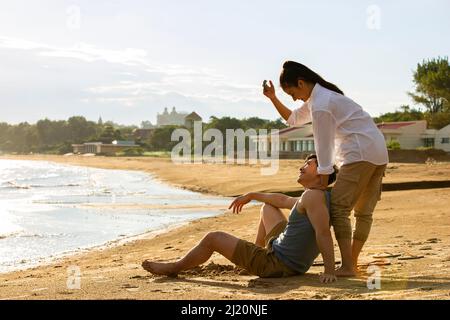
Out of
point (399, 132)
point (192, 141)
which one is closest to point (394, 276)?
point (399, 132)

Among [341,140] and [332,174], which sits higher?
[341,140]

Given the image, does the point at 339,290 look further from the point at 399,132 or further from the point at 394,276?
the point at 399,132

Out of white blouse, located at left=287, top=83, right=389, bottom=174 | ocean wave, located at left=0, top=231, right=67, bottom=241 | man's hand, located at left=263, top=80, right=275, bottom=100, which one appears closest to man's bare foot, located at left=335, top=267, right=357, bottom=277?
white blouse, located at left=287, top=83, right=389, bottom=174

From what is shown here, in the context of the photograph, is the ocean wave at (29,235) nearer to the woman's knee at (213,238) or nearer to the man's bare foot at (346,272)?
the woman's knee at (213,238)

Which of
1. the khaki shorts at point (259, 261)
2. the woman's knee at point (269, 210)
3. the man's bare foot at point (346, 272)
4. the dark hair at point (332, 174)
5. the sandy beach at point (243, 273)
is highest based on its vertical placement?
the dark hair at point (332, 174)

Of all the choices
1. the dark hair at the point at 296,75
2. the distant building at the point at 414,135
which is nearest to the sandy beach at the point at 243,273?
the dark hair at the point at 296,75

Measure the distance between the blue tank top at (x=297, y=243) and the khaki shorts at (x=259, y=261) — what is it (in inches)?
1.8

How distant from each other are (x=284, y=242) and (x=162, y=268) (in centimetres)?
105

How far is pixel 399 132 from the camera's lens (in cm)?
4109

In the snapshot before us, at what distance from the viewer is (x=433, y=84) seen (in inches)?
1861

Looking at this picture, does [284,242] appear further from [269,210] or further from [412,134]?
[412,134]

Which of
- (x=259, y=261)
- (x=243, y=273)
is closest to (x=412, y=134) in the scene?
(x=243, y=273)

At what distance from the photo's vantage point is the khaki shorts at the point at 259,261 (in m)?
4.81
